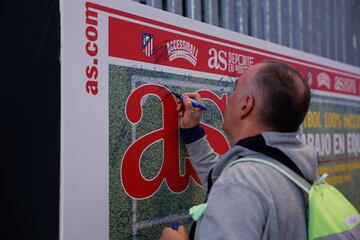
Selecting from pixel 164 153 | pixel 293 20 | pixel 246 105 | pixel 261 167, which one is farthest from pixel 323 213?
pixel 293 20

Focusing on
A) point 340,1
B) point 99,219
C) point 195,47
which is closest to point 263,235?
point 99,219

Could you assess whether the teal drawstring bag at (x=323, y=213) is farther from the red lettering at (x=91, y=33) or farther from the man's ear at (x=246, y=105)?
the red lettering at (x=91, y=33)

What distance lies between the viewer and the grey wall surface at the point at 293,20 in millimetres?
1678

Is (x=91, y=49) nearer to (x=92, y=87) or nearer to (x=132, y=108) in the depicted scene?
(x=92, y=87)

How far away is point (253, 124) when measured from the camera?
3.83 feet

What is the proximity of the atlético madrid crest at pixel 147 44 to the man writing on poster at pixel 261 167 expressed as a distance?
319mm

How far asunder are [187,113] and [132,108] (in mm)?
217

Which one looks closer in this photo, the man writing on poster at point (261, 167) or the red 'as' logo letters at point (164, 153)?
the man writing on poster at point (261, 167)

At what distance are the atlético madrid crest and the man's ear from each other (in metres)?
0.36

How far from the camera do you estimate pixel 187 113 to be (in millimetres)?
1486

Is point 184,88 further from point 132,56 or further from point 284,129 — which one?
point 284,129

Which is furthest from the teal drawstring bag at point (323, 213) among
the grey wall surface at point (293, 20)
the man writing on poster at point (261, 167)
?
the grey wall surface at point (293, 20)

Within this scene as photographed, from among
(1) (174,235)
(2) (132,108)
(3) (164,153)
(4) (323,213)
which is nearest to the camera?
(4) (323,213)
